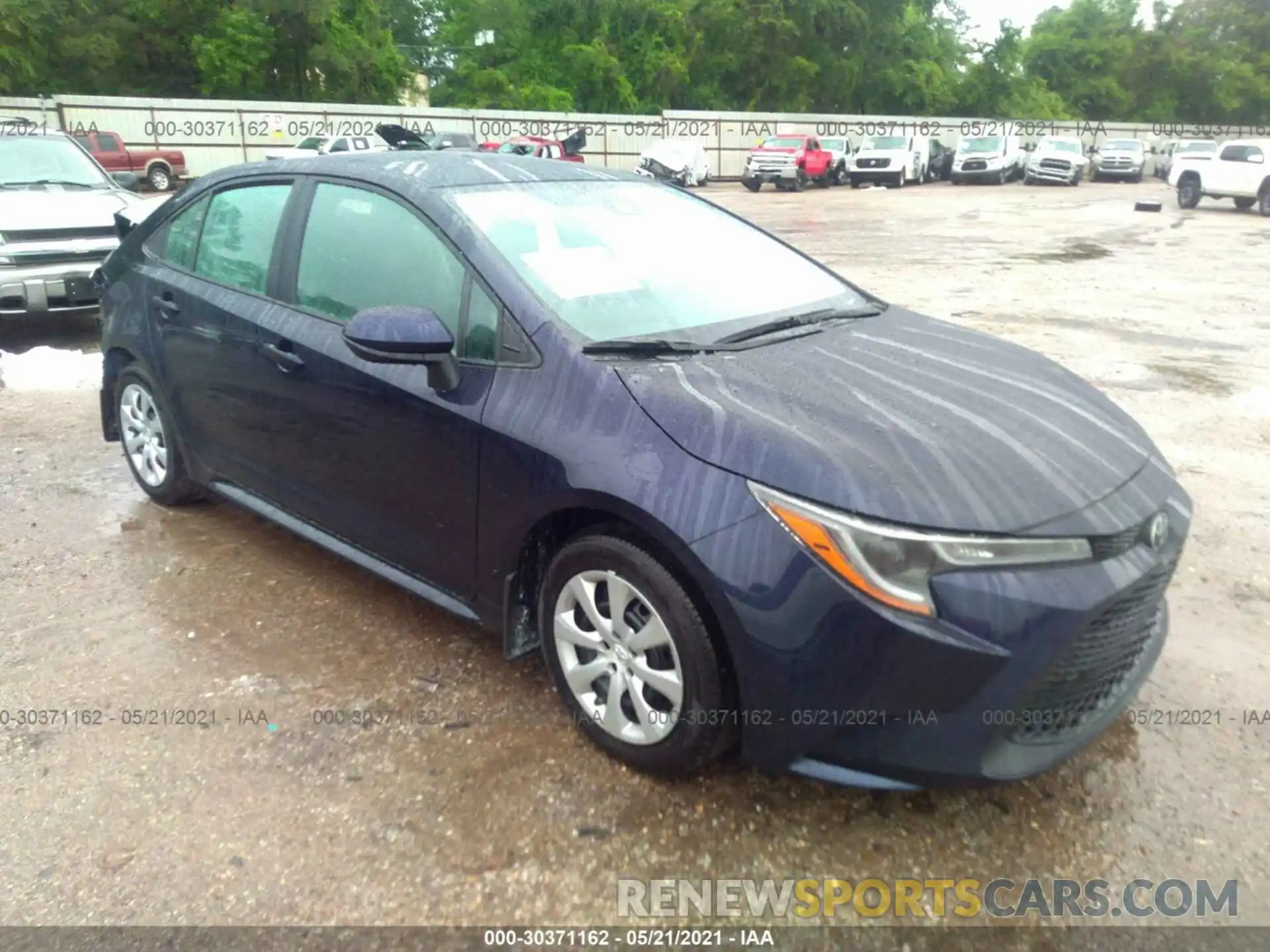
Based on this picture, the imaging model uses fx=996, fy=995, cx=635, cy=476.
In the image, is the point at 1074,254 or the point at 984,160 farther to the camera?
the point at 984,160

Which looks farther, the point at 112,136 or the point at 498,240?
the point at 112,136

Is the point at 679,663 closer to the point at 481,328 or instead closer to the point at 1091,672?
the point at 1091,672

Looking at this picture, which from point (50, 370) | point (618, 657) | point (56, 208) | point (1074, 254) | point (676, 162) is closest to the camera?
point (618, 657)

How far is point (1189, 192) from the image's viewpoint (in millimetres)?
24094

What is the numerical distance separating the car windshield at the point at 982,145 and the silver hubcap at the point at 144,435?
35.4m

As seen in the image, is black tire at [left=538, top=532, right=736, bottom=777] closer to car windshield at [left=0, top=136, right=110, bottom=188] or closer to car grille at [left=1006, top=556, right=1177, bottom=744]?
car grille at [left=1006, top=556, right=1177, bottom=744]

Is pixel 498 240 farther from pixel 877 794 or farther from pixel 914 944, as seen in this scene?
pixel 914 944

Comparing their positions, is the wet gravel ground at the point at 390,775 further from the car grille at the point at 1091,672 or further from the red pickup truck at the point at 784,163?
the red pickup truck at the point at 784,163

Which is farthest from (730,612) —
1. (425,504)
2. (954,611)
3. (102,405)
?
(102,405)

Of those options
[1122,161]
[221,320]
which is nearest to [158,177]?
[221,320]

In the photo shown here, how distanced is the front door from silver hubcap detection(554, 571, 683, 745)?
42 cm

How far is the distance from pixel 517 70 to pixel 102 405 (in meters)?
45.0

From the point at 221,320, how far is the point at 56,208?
5.47 meters

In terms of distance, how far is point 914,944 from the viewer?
220cm
